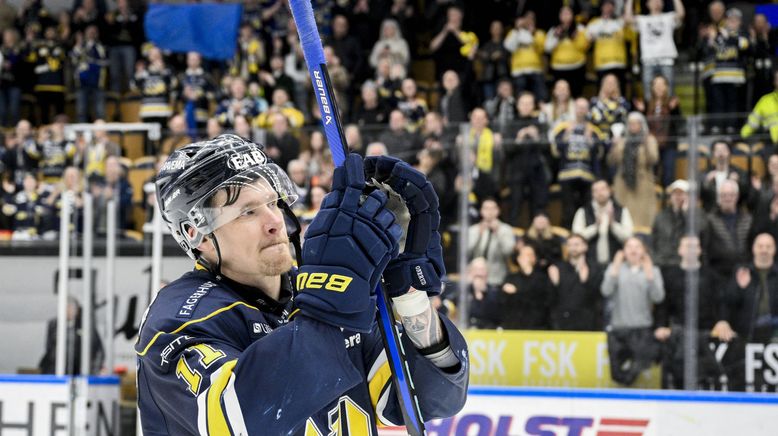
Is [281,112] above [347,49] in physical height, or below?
below

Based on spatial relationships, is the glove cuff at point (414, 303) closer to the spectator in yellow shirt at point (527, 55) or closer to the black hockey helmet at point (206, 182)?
the black hockey helmet at point (206, 182)

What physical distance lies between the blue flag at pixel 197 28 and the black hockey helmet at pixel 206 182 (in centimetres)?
960

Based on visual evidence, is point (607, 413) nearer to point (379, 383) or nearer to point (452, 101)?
point (379, 383)

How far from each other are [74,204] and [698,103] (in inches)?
201

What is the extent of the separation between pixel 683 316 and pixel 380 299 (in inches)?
154

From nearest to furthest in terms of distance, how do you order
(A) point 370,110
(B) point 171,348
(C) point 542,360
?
(B) point 171,348 < (C) point 542,360 < (A) point 370,110

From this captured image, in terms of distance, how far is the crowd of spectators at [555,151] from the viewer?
18.8ft

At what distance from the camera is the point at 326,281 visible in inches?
73.4

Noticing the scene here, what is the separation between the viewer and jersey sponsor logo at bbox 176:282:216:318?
204cm

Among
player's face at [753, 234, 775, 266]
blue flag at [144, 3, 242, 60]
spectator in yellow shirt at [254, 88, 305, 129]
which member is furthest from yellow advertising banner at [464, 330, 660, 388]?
blue flag at [144, 3, 242, 60]

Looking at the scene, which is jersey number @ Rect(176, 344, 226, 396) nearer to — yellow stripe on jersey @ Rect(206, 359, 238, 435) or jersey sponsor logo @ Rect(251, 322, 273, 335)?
yellow stripe on jersey @ Rect(206, 359, 238, 435)

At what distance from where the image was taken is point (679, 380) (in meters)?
5.64

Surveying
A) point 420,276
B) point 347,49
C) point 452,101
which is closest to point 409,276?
point 420,276

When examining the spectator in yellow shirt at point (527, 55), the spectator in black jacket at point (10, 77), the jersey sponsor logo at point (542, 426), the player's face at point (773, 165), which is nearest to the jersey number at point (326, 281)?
the jersey sponsor logo at point (542, 426)
